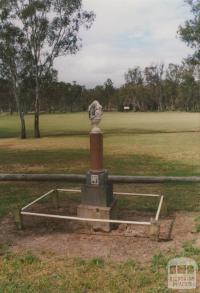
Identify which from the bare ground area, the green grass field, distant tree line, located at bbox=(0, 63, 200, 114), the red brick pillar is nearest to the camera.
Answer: the green grass field

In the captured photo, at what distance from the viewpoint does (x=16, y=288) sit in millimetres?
5574

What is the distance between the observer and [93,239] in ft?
24.8

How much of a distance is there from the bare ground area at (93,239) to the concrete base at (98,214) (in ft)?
0.37

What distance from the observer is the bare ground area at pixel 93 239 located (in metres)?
6.86

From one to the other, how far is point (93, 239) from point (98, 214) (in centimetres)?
73

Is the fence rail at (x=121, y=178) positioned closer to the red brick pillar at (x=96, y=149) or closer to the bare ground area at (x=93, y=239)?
the red brick pillar at (x=96, y=149)

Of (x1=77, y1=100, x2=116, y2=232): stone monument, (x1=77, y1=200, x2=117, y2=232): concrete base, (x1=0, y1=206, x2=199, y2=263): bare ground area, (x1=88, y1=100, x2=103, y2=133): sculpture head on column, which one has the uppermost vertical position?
(x1=88, y1=100, x2=103, y2=133): sculpture head on column

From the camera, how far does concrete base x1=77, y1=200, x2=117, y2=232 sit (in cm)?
802

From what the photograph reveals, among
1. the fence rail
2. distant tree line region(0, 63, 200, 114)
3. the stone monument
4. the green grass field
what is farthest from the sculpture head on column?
distant tree line region(0, 63, 200, 114)

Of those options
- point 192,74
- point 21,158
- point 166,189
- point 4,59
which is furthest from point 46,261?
point 192,74

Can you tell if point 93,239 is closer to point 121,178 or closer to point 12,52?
point 121,178

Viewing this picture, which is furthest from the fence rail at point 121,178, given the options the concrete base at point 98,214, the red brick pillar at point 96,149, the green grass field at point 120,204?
the green grass field at point 120,204

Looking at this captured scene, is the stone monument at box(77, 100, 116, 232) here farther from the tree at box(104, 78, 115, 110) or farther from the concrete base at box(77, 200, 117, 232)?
the tree at box(104, 78, 115, 110)

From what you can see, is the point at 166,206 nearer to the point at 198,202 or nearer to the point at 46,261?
the point at 198,202
